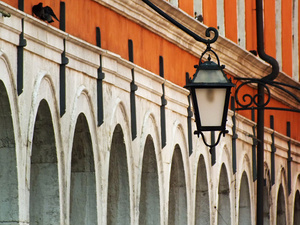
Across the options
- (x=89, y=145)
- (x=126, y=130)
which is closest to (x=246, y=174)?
(x=126, y=130)

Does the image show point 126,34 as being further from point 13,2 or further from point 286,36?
point 286,36

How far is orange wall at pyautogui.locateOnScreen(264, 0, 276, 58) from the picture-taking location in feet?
98.7

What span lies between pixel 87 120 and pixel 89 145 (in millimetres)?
323

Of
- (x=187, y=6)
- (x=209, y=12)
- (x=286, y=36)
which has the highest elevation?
(x=286, y=36)

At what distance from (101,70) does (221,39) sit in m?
7.27

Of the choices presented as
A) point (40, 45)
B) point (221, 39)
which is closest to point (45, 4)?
point (40, 45)

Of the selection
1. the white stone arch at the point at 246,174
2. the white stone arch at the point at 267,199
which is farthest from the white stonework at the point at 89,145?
the white stone arch at the point at 267,199

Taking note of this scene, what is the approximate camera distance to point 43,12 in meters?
15.4

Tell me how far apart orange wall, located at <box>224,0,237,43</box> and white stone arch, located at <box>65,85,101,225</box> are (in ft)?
30.8

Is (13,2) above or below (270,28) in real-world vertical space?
below

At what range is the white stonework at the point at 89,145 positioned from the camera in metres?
14.5

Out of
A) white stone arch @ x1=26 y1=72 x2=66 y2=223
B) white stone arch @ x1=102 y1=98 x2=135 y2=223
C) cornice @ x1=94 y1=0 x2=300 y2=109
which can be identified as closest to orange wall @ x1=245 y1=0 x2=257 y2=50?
cornice @ x1=94 y1=0 x2=300 y2=109

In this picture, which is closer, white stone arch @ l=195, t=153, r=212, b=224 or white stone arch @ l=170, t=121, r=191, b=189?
white stone arch @ l=170, t=121, r=191, b=189

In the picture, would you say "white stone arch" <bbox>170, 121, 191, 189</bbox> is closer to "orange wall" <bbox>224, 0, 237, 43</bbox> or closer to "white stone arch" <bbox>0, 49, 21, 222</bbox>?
"orange wall" <bbox>224, 0, 237, 43</bbox>
